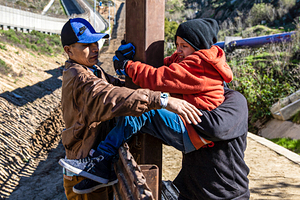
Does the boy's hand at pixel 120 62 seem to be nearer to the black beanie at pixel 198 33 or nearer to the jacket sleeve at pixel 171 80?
the jacket sleeve at pixel 171 80

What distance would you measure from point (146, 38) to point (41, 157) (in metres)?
5.68

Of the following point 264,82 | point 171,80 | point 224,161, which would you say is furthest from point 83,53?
point 264,82

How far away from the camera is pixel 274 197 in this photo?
400 centimetres

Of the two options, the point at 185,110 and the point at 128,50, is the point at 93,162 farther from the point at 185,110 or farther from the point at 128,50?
the point at 128,50

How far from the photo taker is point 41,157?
6.87m

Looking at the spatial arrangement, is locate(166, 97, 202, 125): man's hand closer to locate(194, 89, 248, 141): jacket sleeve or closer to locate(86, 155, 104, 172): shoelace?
locate(194, 89, 248, 141): jacket sleeve

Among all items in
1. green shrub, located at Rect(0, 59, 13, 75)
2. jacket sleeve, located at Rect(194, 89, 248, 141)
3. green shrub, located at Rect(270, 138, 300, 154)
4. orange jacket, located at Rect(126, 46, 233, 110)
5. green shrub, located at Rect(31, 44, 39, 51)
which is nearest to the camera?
jacket sleeve, located at Rect(194, 89, 248, 141)

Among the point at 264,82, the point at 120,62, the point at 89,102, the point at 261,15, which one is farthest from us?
the point at 261,15

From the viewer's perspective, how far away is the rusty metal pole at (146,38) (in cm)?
234

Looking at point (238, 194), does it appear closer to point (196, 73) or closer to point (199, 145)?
point (199, 145)

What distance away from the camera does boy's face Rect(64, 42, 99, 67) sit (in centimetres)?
234

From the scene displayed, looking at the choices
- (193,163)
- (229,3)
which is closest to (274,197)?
(193,163)

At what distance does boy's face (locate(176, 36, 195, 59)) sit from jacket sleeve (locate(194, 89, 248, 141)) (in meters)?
0.57

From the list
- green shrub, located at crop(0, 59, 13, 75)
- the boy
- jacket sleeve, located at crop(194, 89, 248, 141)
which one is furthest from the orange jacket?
green shrub, located at crop(0, 59, 13, 75)
